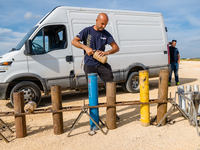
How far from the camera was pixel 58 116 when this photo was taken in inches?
131

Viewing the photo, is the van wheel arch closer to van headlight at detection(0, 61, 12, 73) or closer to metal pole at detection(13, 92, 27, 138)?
van headlight at detection(0, 61, 12, 73)

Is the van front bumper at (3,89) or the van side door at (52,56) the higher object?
the van side door at (52,56)

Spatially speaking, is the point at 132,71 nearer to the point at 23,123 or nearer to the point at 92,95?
the point at 92,95

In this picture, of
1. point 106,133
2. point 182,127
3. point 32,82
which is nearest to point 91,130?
point 106,133

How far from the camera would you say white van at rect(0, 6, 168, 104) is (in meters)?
5.16

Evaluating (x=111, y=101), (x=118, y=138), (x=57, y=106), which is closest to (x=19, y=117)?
(x=57, y=106)

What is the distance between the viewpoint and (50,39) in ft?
18.5

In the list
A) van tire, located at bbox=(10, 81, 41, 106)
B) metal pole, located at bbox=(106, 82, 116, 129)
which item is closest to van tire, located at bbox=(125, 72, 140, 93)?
van tire, located at bbox=(10, 81, 41, 106)

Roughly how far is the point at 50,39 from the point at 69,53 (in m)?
0.71

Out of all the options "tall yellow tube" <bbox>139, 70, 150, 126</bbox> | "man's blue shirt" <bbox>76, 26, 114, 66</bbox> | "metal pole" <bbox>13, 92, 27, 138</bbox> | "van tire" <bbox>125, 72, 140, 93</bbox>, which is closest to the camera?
"metal pole" <bbox>13, 92, 27, 138</bbox>

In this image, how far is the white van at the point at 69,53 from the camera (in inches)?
203

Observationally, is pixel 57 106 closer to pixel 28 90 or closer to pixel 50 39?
pixel 28 90

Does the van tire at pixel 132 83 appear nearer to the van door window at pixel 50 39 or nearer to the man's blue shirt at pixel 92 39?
the van door window at pixel 50 39

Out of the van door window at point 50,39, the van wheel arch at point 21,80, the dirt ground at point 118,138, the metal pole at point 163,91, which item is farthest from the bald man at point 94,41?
the van wheel arch at point 21,80
